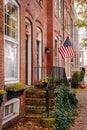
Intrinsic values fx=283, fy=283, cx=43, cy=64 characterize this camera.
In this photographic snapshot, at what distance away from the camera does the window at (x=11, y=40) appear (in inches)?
337

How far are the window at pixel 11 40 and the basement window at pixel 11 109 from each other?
0.71 m

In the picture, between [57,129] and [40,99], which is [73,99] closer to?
[40,99]

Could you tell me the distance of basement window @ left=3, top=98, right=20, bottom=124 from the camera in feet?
27.5

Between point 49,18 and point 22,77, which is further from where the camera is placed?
point 49,18

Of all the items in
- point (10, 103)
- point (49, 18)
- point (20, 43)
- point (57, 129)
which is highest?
point (49, 18)

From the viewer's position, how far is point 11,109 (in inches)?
354

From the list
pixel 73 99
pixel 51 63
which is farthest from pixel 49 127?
pixel 51 63

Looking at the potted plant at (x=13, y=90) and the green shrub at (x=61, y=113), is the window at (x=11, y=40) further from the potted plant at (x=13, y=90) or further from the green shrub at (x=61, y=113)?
the green shrub at (x=61, y=113)

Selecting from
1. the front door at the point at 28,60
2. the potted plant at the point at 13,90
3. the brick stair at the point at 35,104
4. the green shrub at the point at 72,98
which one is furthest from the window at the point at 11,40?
the green shrub at the point at 72,98

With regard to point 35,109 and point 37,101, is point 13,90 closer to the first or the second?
point 35,109

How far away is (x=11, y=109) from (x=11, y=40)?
2.19m

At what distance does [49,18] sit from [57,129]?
882cm

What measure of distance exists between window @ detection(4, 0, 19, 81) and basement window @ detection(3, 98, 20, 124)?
709mm

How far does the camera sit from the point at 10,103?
864 cm
